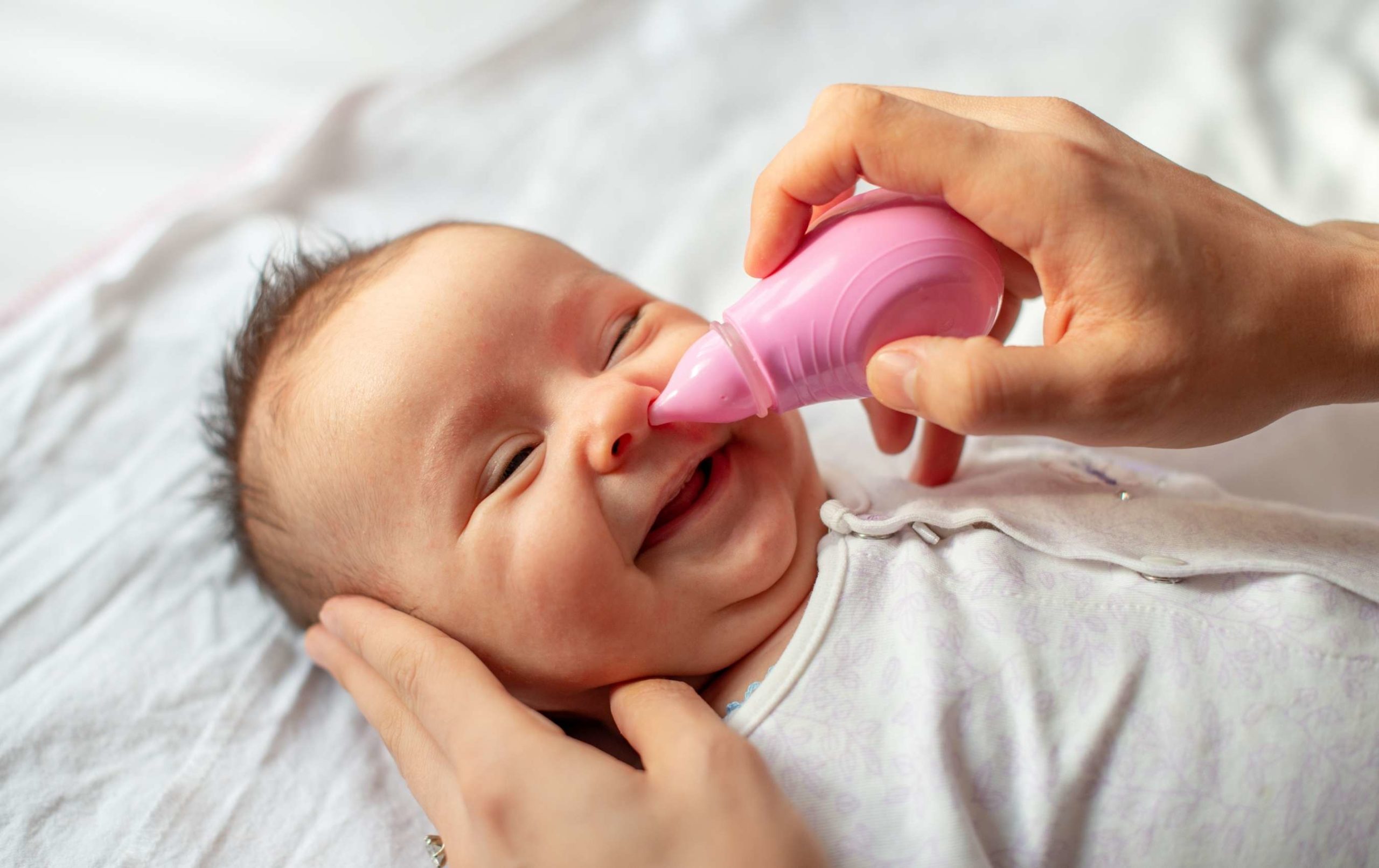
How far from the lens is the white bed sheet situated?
1395 mm

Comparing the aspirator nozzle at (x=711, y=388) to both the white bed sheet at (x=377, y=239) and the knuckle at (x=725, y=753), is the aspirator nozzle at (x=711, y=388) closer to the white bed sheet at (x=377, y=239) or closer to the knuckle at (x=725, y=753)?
the knuckle at (x=725, y=753)

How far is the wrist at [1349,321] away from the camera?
1.10 m

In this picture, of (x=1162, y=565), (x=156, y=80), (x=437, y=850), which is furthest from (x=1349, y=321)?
(x=156, y=80)

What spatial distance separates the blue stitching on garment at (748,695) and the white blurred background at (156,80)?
5.77 feet

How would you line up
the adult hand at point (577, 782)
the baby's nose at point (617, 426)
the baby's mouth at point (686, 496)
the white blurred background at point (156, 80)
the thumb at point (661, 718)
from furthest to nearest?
the white blurred background at point (156, 80) < the baby's mouth at point (686, 496) < the baby's nose at point (617, 426) < the thumb at point (661, 718) < the adult hand at point (577, 782)

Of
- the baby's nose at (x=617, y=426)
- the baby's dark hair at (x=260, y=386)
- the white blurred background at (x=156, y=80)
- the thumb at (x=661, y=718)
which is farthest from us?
the white blurred background at (x=156, y=80)

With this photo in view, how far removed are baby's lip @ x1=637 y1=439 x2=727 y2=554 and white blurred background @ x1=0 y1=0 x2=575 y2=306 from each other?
1557 mm

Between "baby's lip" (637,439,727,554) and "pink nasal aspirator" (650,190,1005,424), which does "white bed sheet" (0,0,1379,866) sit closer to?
"baby's lip" (637,439,727,554)

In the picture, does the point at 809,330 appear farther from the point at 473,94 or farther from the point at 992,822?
the point at 473,94

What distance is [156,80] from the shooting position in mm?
2561

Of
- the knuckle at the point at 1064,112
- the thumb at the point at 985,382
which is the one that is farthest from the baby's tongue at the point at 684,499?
the knuckle at the point at 1064,112

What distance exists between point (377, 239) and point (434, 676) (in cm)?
126

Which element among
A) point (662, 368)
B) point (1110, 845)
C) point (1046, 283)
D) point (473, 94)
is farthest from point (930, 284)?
point (473, 94)

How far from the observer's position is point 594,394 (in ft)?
3.91
